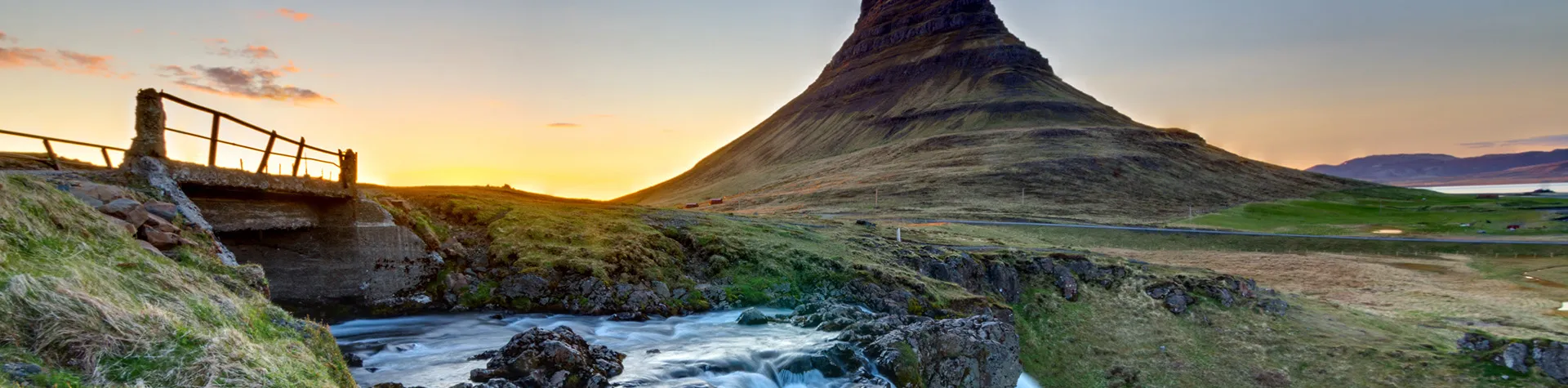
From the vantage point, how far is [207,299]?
10953 millimetres

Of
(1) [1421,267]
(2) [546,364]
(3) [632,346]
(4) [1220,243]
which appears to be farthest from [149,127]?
(4) [1220,243]

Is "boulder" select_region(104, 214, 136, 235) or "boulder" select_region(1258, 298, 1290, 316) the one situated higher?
"boulder" select_region(104, 214, 136, 235)

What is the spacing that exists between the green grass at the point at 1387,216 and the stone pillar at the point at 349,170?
89.8 meters

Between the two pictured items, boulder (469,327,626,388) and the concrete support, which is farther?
the concrete support

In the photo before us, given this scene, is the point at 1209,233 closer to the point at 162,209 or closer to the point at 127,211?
the point at 162,209

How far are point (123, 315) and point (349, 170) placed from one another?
1652 cm

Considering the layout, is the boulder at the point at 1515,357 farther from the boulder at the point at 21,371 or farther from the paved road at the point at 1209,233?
the paved road at the point at 1209,233

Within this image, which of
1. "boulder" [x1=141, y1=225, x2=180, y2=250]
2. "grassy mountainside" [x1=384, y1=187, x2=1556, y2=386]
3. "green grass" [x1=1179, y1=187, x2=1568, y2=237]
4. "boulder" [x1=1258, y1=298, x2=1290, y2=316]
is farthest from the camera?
"green grass" [x1=1179, y1=187, x2=1568, y2=237]

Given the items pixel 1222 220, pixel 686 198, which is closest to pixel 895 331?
pixel 1222 220

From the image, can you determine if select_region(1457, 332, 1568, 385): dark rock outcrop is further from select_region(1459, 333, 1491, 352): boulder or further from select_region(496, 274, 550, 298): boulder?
select_region(496, 274, 550, 298): boulder

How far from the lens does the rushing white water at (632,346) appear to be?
17781mm

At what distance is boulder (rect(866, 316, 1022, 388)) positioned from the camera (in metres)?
19.6

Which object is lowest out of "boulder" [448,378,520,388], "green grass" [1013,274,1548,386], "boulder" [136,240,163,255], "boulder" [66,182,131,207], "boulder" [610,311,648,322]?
"green grass" [1013,274,1548,386]

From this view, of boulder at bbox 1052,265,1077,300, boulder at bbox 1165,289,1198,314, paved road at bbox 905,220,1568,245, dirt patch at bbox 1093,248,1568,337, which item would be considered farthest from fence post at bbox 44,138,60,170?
paved road at bbox 905,220,1568,245
